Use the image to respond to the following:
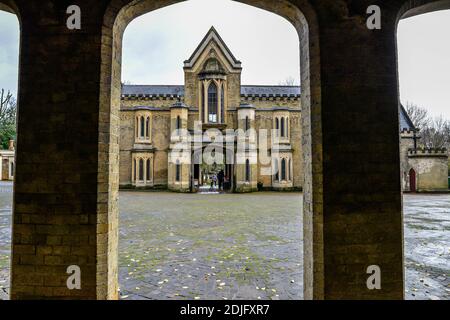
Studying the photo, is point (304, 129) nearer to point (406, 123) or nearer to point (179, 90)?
point (179, 90)

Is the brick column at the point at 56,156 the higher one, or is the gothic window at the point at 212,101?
the gothic window at the point at 212,101

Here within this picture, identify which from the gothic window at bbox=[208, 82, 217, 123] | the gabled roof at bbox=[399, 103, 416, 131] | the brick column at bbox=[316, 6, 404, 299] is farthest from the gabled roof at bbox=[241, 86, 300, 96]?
the brick column at bbox=[316, 6, 404, 299]

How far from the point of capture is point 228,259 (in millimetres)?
6062

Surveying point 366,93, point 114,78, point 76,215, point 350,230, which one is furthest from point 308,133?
point 76,215

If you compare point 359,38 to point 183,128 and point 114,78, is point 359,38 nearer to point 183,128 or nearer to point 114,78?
point 114,78

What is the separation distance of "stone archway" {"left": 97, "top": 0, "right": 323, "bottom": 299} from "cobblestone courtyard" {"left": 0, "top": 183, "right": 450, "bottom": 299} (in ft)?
3.13

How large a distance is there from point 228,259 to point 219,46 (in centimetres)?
2458

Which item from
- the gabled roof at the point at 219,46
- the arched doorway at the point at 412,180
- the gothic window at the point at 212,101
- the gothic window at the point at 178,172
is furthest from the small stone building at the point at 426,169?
the gothic window at the point at 178,172

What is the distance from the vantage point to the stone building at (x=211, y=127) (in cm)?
2644

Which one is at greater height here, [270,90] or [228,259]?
[270,90]

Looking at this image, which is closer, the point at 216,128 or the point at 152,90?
the point at 216,128

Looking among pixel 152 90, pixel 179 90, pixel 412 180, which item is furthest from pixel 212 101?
pixel 412 180

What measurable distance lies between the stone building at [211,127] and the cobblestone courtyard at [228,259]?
1619 centimetres

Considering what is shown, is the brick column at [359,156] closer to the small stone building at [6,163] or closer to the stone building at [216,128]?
the stone building at [216,128]
